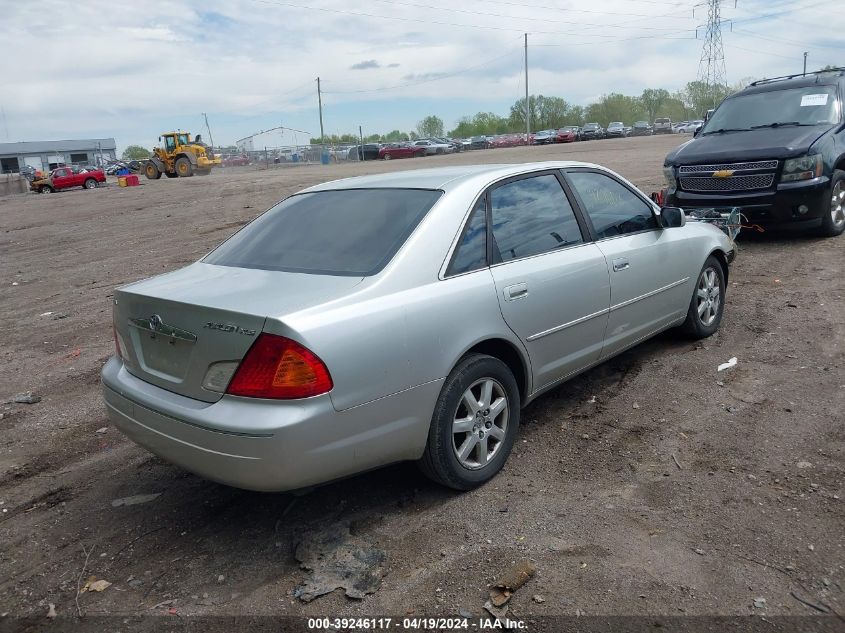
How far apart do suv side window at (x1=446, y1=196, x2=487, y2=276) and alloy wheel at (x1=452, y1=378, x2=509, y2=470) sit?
0.59 metres

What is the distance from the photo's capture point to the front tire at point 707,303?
5539mm

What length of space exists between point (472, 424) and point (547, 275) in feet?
3.28

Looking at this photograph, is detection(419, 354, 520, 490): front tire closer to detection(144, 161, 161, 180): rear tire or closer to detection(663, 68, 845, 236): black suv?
detection(663, 68, 845, 236): black suv

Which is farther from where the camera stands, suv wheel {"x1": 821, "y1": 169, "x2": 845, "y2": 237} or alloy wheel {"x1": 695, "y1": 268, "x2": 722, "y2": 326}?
suv wheel {"x1": 821, "y1": 169, "x2": 845, "y2": 237}

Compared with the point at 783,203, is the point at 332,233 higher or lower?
higher

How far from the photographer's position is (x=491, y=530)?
129 inches

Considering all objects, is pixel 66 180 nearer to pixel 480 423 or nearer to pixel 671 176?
pixel 671 176

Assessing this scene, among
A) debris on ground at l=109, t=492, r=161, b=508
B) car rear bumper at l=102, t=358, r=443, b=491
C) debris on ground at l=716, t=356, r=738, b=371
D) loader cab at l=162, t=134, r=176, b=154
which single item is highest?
loader cab at l=162, t=134, r=176, b=154

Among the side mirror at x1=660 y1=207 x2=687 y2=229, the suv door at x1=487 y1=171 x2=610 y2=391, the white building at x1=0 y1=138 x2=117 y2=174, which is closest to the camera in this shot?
the suv door at x1=487 y1=171 x2=610 y2=391

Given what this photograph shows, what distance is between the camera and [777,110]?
31.9 feet

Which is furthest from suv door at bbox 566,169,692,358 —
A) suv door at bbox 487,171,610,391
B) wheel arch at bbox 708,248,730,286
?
wheel arch at bbox 708,248,730,286

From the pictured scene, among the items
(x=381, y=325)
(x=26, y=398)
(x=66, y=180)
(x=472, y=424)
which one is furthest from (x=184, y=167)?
(x=381, y=325)

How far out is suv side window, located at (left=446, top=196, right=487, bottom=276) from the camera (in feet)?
11.8

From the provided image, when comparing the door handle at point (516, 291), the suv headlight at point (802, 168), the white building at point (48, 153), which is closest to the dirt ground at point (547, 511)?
the door handle at point (516, 291)
